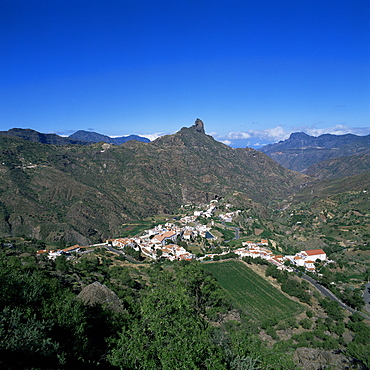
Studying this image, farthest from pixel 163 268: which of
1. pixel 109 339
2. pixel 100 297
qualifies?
pixel 109 339

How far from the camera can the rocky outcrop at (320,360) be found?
21453 mm

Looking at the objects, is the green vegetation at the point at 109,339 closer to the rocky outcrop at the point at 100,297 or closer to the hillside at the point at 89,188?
the rocky outcrop at the point at 100,297

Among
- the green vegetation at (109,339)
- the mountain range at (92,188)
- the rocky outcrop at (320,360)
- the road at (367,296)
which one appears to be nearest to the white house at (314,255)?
the road at (367,296)

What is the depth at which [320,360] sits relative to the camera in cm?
2341

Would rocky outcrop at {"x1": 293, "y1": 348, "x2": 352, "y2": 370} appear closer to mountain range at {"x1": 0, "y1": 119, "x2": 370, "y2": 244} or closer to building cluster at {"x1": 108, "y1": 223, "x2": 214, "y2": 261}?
building cluster at {"x1": 108, "y1": 223, "x2": 214, "y2": 261}

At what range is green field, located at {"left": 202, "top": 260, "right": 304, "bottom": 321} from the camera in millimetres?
38594

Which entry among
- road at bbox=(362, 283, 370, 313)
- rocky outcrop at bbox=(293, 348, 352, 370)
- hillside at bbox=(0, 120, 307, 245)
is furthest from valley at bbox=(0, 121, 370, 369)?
hillside at bbox=(0, 120, 307, 245)

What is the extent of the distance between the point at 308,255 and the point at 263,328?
43.3 m

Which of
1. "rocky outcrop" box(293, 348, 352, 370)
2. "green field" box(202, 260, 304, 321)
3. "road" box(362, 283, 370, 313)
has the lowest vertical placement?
"road" box(362, 283, 370, 313)

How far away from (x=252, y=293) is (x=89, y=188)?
10211cm

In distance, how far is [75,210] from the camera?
4225 inches

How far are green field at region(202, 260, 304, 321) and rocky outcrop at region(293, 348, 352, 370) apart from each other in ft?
39.2

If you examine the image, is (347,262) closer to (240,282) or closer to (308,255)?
(308,255)

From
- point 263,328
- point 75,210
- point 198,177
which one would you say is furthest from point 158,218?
point 263,328
